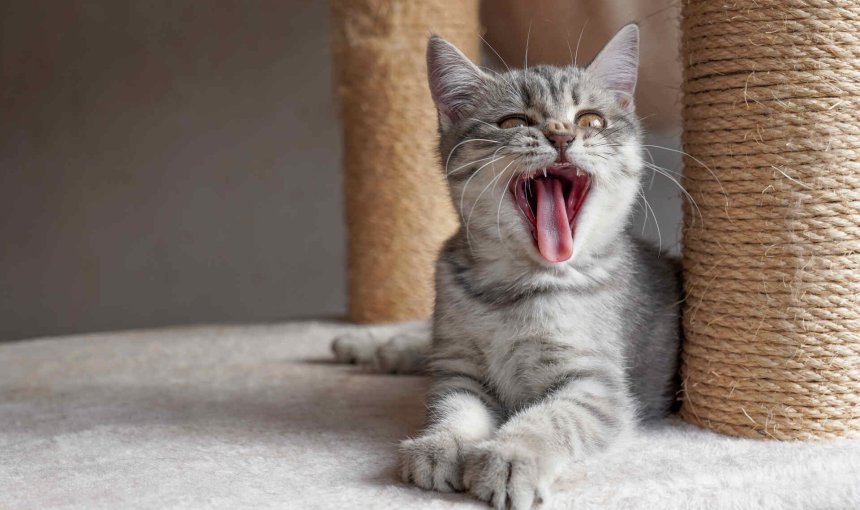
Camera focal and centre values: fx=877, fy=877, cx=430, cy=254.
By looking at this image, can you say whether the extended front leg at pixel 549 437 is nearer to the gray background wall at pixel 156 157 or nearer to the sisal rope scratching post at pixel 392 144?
the sisal rope scratching post at pixel 392 144

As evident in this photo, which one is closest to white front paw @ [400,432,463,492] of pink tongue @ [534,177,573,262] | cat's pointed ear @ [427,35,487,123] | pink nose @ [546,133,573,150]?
pink tongue @ [534,177,573,262]

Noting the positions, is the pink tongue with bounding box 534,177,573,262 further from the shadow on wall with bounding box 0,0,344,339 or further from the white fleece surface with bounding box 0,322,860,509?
the shadow on wall with bounding box 0,0,344,339

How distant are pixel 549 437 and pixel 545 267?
13.5 inches

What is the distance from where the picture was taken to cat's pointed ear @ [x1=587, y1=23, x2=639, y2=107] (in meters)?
1.64

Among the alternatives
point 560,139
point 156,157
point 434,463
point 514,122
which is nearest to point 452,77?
point 514,122

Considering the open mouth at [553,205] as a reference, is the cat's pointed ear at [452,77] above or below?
above

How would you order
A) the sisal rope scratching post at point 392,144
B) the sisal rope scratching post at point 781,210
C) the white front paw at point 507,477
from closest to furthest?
the white front paw at point 507,477 → the sisal rope scratching post at point 781,210 → the sisal rope scratching post at point 392,144

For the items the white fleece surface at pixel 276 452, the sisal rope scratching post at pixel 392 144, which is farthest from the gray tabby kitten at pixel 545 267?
the sisal rope scratching post at pixel 392 144

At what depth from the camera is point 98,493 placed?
1329mm

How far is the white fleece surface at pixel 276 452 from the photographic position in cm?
128

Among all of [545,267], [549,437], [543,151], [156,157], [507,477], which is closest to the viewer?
[507,477]

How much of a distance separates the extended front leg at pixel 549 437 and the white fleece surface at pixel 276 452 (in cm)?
4

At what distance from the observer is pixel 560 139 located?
57.9 inches

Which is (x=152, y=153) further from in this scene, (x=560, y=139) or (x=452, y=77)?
(x=560, y=139)
